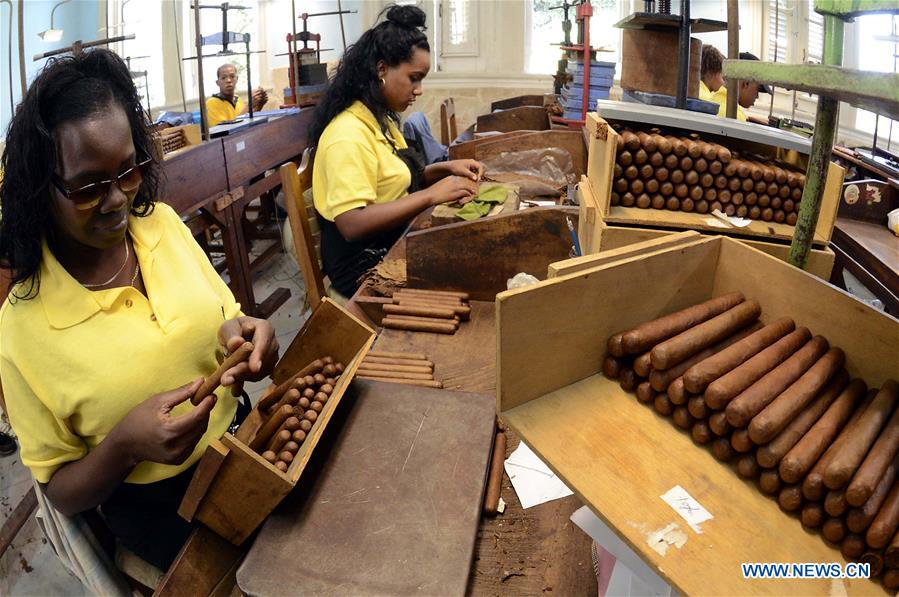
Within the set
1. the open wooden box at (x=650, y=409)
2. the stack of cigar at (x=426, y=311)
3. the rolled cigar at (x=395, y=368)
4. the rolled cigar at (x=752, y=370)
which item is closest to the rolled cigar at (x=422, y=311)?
the stack of cigar at (x=426, y=311)

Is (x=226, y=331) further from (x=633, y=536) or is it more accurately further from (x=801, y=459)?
(x=801, y=459)

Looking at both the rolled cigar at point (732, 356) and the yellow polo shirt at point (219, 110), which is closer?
the rolled cigar at point (732, 356)

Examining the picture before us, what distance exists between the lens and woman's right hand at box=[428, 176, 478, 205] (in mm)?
3088

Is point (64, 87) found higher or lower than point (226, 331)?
higher

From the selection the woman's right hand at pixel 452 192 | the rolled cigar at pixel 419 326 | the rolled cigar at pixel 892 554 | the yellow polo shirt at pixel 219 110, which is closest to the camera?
the rolled cigar at pixel 892 554

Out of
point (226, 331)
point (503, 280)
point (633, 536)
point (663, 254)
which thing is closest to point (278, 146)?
point (503, 280)

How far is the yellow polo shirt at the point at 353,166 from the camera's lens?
3014mm

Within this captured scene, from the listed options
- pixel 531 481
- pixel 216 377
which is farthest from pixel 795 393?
pixel 216 377

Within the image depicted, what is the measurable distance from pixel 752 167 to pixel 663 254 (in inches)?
33.1

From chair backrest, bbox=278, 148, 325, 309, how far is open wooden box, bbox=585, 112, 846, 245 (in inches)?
59.5

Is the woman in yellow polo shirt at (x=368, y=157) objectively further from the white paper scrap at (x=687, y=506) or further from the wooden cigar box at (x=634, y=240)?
the white paper scrap at (x=687, y=506)

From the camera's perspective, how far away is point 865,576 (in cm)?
93

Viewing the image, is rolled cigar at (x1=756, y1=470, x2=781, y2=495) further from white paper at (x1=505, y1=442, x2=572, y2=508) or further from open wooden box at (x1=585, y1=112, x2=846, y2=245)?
open wooden box at (x1=585, y1=112, x2=846, y2=245)

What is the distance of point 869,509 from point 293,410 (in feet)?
4.08
